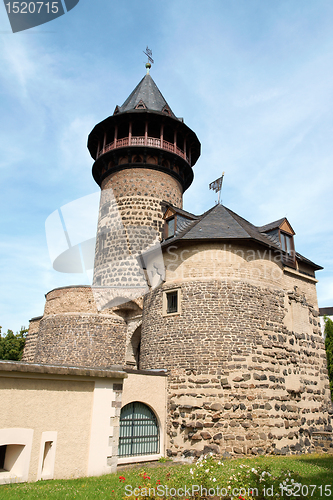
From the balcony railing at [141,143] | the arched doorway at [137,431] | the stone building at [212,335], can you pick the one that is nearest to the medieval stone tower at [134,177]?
the balcony railing at [141,143]

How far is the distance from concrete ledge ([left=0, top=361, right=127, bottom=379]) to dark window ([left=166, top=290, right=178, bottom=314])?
4.10 metres

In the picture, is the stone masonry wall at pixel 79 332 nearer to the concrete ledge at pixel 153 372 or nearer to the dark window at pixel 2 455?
the concrete ledge at pixel 153 372

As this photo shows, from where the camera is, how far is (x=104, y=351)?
16.5 metres

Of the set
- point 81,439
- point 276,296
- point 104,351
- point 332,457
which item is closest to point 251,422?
point 332,457

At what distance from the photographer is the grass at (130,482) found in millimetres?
6320

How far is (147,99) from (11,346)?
69.1 feet

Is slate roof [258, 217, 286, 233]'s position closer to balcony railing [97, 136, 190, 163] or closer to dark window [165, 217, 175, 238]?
dark window [165, 217, 175, 238]

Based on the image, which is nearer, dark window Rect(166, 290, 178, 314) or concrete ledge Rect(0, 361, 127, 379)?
concrete ledge Rect(0, 361, 127, 379)

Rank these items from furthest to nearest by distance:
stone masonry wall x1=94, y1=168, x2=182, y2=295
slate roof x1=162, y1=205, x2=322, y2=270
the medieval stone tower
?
the medieval stone tower, stone masonry wall x1=94, y1=168, x2=182, y2=295, slate roof x1=162, y1=205, x2=322, y2=270

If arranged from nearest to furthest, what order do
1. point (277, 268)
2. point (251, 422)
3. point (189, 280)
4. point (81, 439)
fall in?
point (81, 439)
point (251, 422)
point (189, 280)
point (277, 268)

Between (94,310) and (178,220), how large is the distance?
594 cm

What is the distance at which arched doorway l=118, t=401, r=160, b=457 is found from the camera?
10828 mm

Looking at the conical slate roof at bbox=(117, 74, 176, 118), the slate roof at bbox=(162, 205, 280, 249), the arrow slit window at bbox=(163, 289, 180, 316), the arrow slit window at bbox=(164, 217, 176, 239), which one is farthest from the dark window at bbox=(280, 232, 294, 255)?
the conical slate roof at bbox=(117, 74, 176, 118)

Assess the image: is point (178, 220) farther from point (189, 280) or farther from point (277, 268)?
point (277, 268)
